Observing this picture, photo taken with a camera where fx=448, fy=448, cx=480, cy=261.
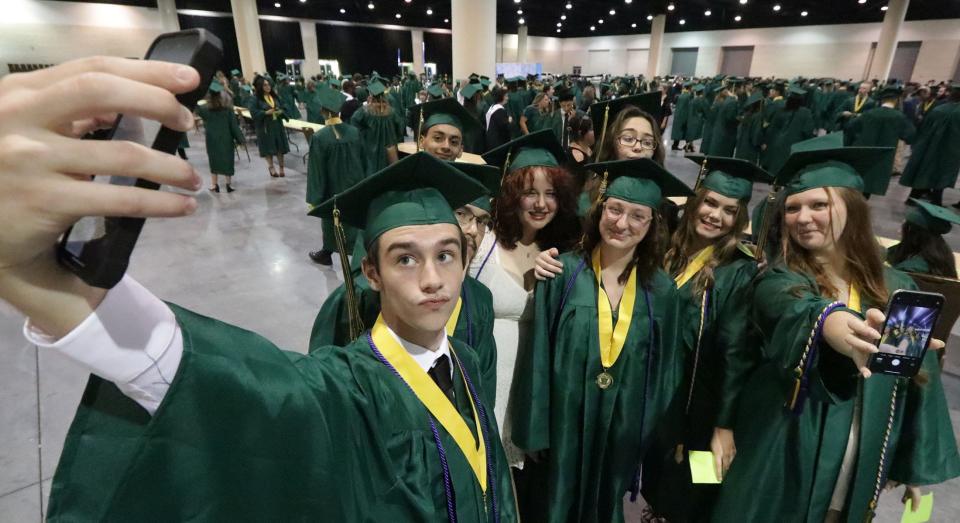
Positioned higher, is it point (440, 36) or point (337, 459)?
point (440, 36)

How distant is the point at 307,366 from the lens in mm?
841

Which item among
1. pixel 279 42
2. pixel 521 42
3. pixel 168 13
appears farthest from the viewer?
pixel 521 42

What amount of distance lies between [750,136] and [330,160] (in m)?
8.39

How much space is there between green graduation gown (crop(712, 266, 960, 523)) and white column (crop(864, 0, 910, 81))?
2521cm

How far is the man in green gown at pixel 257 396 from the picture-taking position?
49cm

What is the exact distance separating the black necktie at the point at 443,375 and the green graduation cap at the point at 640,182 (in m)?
1.09

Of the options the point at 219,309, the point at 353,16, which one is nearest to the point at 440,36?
the point at 353,16

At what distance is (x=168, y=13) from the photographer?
65.3 ft

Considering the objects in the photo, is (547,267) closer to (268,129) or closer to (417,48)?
(268,129)

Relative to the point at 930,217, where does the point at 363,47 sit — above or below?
above

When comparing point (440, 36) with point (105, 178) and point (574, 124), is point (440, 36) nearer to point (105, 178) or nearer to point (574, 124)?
point (574, 124)

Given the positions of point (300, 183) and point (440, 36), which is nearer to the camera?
point (300, 183)

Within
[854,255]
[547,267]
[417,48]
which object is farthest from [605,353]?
[417,48]

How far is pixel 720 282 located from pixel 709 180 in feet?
1.88
